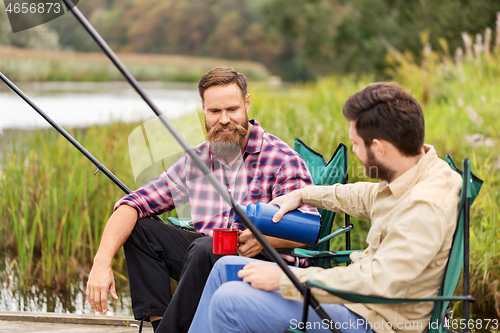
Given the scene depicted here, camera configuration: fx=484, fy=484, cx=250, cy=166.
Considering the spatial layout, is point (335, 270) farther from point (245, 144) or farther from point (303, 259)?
point (245, 144)

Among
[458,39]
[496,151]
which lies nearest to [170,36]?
[458,39]

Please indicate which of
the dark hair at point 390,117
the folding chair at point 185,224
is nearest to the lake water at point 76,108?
the folding chair at point 185,224

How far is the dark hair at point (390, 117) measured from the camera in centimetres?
131

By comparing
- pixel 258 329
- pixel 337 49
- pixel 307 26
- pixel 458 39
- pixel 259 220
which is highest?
pixel 307 26

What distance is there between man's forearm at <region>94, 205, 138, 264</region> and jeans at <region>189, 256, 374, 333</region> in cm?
68

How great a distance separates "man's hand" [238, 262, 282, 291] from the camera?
1.38 m

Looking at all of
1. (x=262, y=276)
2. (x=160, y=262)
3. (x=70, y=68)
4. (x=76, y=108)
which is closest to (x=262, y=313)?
(x=262, y=276)

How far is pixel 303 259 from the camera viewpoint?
2025 millimetres

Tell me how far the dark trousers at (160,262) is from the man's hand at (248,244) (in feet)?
0.36

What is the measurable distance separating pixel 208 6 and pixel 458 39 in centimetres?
5718

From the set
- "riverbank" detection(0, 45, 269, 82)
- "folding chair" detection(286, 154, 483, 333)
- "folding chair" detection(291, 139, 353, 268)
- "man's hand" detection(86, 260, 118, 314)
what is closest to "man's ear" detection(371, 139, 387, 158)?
"folding chair" detection(286, 154, 483, 333)

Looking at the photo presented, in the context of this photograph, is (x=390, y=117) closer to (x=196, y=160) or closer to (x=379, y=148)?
(x=379, y=148)

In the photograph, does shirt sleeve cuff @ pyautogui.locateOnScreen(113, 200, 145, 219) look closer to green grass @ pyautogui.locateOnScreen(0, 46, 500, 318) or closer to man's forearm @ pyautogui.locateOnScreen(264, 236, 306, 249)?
green grass @ pyautogui.locateOnScreen(0, 46, 500, 318)

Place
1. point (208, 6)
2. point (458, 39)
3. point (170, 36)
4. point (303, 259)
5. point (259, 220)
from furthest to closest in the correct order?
point (208, 6) → point (170, 36) → point (458, 39) → point (303, 259) → point (259, 220)
